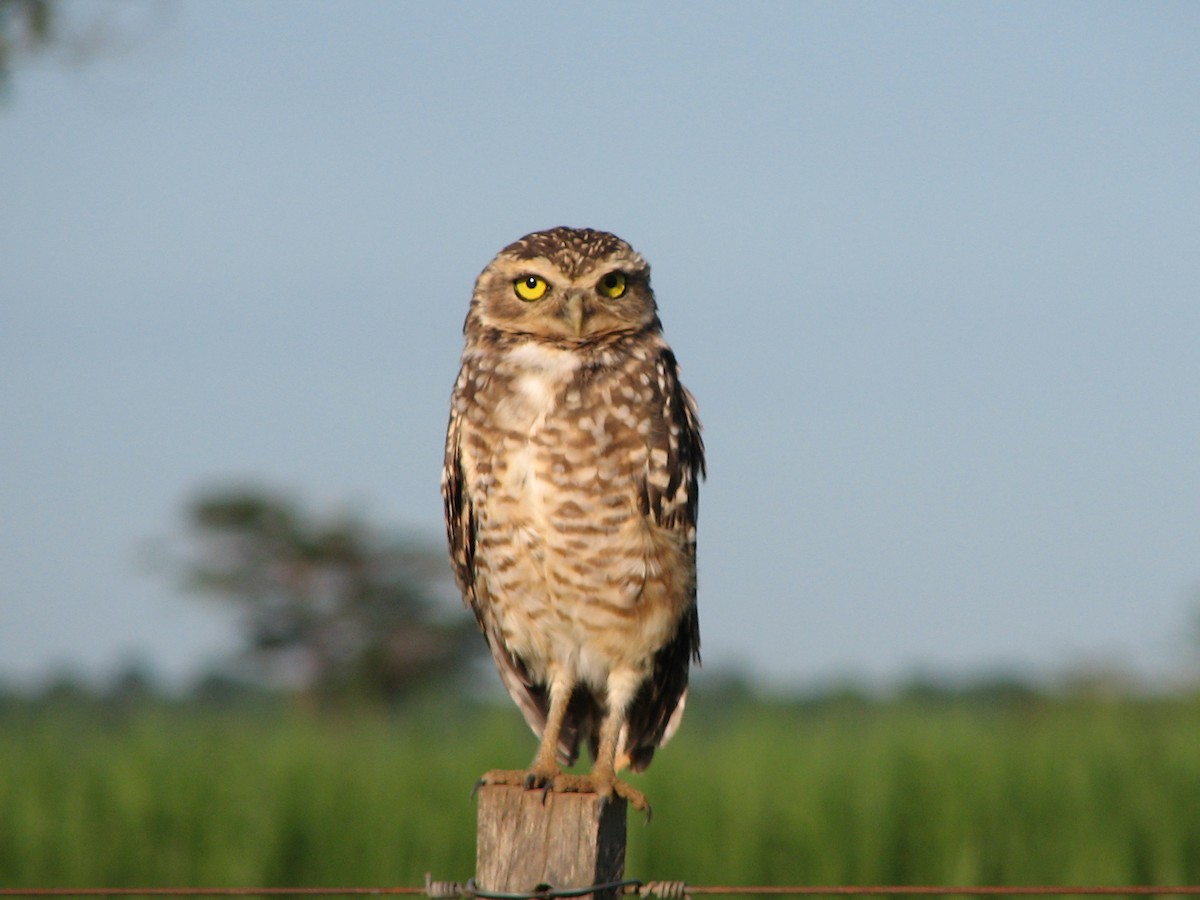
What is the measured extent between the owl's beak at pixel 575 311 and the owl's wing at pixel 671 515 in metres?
0.24

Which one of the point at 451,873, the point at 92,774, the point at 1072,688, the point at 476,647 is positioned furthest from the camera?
the point at 476,647

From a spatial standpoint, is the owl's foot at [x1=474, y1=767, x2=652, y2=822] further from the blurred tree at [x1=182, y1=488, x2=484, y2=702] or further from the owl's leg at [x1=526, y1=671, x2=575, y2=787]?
the blurred tree at [x1=182, y1=488, x2=484, y2=702]

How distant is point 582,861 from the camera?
2.84 m

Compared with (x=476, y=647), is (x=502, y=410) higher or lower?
lower

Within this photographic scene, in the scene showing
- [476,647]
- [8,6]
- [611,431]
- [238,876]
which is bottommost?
[238,876]

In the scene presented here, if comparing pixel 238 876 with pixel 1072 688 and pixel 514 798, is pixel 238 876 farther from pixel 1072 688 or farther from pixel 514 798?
pixel 1072 688

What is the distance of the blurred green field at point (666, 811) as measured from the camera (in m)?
7.82

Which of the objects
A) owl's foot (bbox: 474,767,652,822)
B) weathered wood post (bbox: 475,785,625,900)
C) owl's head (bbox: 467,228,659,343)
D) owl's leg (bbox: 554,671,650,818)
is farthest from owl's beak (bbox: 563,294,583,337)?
weathered wood post (bbox: 475,785,625,900)

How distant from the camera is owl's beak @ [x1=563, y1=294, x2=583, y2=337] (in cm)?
404

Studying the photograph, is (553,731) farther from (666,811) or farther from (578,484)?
(666,811)

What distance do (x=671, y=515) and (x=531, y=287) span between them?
0.72 meters

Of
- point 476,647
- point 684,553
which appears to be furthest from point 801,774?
point 476,647

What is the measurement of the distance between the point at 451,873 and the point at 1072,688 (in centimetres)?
946

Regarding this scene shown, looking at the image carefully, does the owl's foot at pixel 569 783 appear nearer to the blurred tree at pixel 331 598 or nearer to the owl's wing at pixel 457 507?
the owl's wing at pixel 457 507
